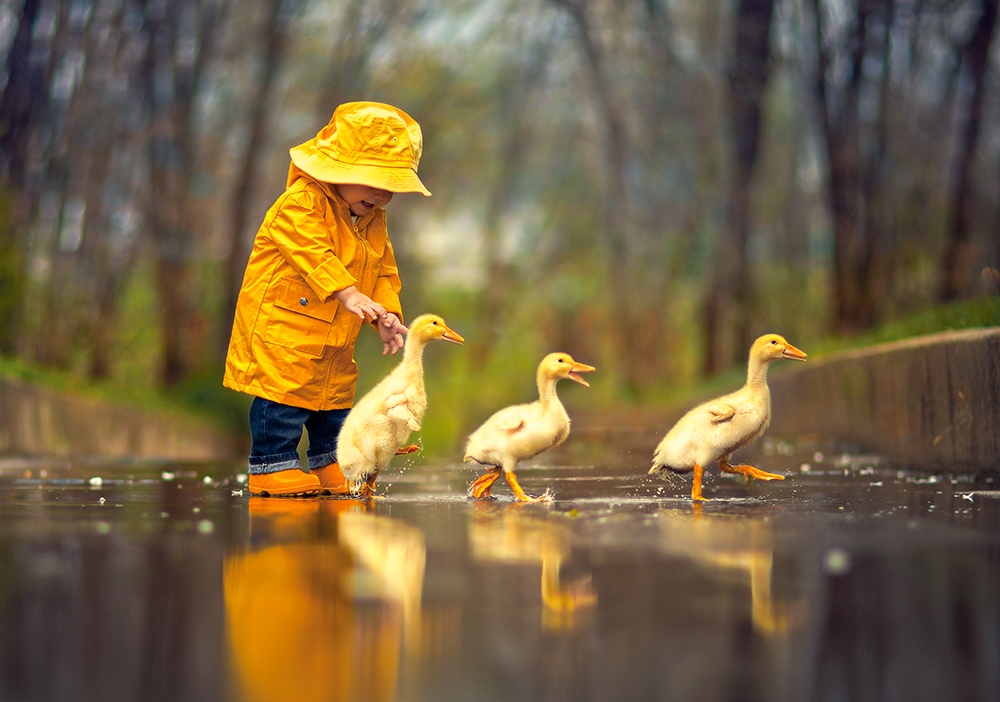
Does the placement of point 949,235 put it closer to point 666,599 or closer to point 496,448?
point 496,448

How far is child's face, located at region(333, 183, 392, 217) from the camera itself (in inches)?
265

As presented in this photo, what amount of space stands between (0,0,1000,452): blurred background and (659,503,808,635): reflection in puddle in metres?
4.83

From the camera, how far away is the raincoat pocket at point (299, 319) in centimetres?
660

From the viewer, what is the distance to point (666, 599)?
11.3 ft

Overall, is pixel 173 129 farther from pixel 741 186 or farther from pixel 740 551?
pixel 740 551

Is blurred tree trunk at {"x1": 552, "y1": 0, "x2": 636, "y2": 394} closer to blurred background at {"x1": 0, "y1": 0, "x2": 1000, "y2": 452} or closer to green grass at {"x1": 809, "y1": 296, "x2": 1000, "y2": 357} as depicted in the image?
blurred background at {"x1": 0, "y1": 0, "x2": 1000, "y2": 452}

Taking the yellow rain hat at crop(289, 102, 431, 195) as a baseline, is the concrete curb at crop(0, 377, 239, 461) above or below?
below

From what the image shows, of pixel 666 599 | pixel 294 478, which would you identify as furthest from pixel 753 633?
pixel 294 478

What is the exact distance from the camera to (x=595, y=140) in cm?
2661

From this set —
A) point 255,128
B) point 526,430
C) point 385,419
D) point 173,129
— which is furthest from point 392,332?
point 255,128

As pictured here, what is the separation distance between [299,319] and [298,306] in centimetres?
7

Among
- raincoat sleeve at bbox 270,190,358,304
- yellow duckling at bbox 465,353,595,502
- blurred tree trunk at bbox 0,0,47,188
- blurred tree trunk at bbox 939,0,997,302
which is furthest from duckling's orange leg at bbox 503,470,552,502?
blurred tree trunk at bbox 0,0,47,188

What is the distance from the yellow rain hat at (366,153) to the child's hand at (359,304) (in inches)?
22.0

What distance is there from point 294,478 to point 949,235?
9.85 m
